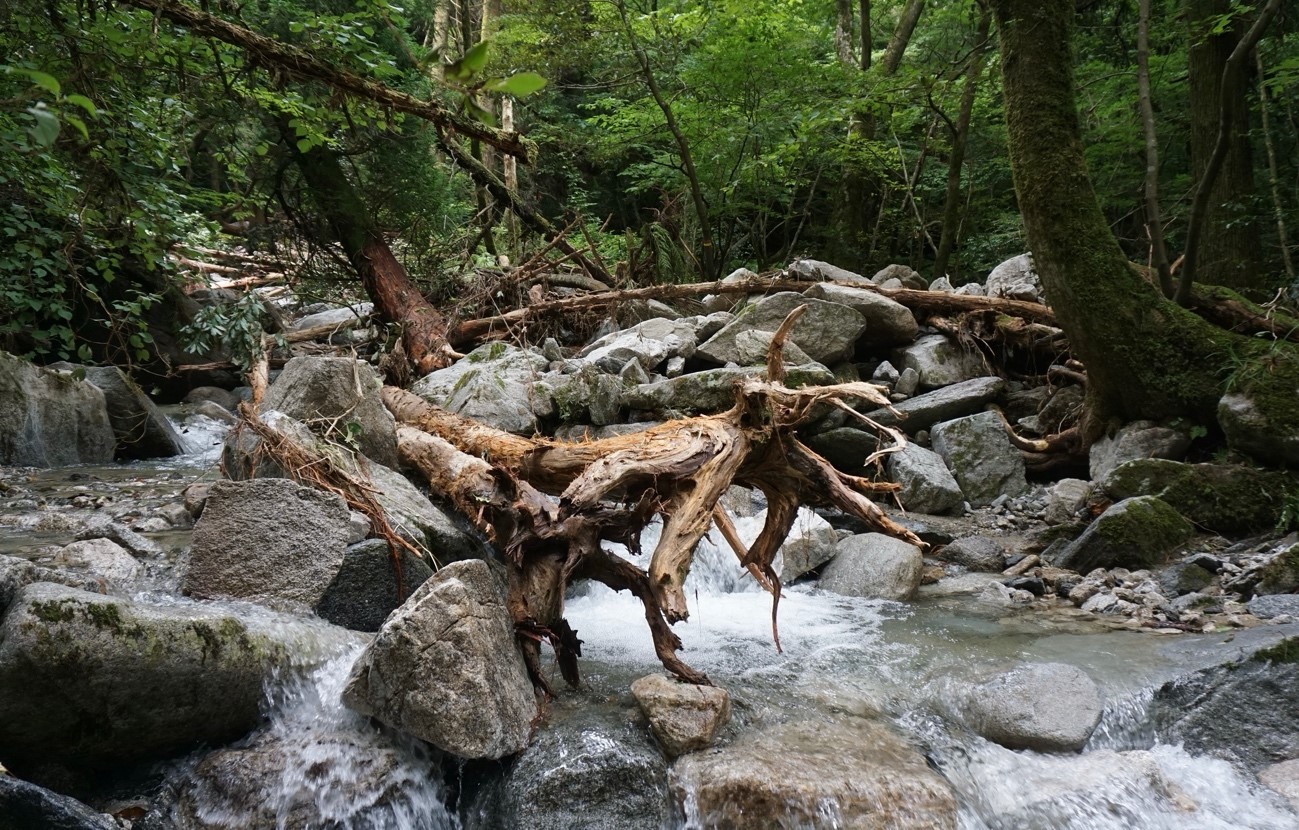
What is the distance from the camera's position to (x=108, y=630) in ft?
9.74

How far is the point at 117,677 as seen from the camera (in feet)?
9.72

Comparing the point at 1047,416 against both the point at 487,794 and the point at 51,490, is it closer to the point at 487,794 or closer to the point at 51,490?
the point at 487,794

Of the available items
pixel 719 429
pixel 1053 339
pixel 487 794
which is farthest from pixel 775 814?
pixel 1053 339

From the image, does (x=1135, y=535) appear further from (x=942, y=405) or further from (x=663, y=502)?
(x=663, y=502)

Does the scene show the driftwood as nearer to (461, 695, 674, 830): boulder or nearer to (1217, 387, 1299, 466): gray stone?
(461, 695, 674, 830): boulder

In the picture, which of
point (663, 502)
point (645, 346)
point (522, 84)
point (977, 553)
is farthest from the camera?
point (645, 346)

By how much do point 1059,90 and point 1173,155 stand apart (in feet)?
21.7

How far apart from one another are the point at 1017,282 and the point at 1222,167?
85.6 inches

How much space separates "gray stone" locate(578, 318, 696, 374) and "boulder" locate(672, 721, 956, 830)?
5.10 meters

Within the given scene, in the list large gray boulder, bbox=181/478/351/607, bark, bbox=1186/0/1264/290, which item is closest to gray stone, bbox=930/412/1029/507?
bark, bbox=1186/0/1264/290

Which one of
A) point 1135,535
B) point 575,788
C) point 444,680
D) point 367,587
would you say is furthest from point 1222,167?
point 444,680

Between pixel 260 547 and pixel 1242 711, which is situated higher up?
pixel 260 547

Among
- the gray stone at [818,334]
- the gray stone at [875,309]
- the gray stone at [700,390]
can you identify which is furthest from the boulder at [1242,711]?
the gray stone at [875,309]

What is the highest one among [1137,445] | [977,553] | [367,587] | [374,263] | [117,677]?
[374,263]
